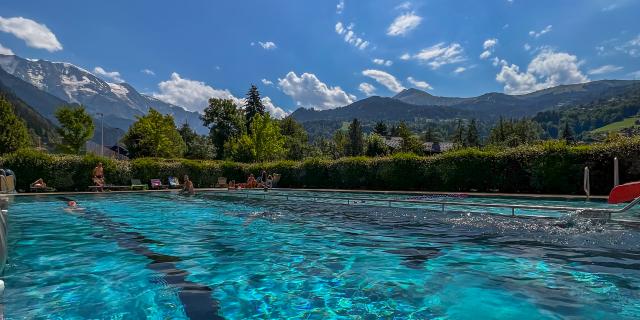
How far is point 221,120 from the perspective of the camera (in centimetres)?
6438

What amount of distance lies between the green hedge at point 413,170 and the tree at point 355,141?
62182 mm

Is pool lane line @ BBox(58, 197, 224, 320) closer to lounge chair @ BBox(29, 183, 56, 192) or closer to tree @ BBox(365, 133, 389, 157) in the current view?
lounge chair @ BBox(29, 183, 56, 192)

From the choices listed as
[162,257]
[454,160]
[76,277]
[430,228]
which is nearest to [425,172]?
[454,160]

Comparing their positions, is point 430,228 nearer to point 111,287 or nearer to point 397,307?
point 397,307

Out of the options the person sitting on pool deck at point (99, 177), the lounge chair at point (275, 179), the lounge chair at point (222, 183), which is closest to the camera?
the person sitting on pool deck at point (99, 177)

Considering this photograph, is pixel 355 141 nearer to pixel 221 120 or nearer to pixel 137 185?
pixel 221 120

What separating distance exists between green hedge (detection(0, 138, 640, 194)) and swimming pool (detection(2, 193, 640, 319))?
9.71 m

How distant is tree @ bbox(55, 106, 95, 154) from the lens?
45.8m

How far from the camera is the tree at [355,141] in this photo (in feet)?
306

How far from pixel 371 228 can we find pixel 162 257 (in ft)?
16.4

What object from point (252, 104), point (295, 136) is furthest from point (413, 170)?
point (295, 136)

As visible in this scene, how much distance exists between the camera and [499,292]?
509 centimetres

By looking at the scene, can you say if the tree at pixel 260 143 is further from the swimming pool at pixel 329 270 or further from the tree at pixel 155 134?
the swimming pool at pixel 329 270

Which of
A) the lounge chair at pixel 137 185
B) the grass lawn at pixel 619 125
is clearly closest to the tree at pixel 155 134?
the lounge chair at pixel 137 185
